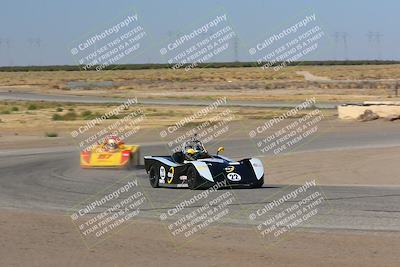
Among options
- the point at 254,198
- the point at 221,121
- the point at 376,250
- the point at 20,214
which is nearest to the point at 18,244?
the point at 20,214

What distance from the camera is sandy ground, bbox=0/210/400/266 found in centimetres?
1047

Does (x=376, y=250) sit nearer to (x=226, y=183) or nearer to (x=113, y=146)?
(x=226, y=183)

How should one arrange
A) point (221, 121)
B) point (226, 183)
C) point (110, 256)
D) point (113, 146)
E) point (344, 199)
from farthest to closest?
1. point (221, 121)
2. point (113, 146)
3. point (226, 183)
4. point (344, 199)
5. point (110, 256)

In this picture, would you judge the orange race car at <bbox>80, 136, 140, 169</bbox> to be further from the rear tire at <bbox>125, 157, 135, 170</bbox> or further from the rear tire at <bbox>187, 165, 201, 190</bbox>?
the rear tire at <bbox>187, 165, 201, 190</bbox>

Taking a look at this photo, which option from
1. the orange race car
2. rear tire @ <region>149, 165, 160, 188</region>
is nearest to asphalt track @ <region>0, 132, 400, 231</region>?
rear tire @ <region>149, 165, 160, 188</region>

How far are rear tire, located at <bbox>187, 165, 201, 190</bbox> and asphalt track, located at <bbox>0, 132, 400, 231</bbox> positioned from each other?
21 centimetres

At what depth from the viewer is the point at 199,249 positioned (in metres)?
11.4

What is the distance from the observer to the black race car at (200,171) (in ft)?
60.7

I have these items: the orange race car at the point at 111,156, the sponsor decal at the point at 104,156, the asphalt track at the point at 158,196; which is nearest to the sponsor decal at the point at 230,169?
the asphalt track at the point at 158,196

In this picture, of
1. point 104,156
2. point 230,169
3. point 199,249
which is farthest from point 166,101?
point 199,249

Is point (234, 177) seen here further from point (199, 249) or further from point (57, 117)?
point (57, 117)

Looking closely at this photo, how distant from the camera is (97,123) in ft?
159

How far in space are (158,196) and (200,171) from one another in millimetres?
1247

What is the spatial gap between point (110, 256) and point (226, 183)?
791 cm
